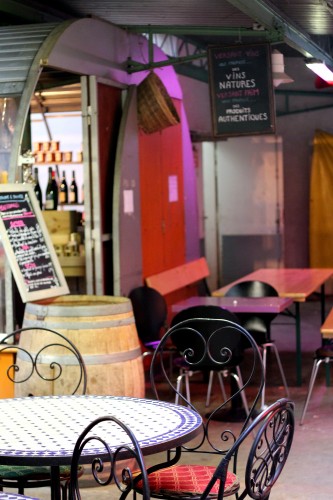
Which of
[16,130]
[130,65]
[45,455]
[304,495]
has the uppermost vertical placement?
[130,65]

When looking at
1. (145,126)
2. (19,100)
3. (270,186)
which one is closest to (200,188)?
(270,186)

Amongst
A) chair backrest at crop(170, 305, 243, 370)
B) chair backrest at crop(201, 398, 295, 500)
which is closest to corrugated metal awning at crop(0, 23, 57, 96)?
chair backrest at crop(170, 305, 243, 370)

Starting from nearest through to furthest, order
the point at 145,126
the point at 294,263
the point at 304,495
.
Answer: the point at 304,495, the point at 145,126, the point at 294,263

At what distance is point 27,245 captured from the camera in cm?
696

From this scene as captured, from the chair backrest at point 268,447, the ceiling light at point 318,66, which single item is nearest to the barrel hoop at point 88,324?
the chair backrest at point 268,447

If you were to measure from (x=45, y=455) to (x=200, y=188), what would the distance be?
1071cm

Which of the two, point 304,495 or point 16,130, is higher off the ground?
point 16,130

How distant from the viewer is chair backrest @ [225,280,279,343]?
816cm

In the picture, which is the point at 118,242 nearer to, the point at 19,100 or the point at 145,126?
the point at 145,126

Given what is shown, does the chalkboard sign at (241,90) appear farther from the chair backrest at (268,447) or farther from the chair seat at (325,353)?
the chair backrest at (268,447)

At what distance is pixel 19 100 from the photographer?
23.0ft

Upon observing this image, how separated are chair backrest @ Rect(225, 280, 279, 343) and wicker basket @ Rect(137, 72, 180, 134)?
173 centimetres

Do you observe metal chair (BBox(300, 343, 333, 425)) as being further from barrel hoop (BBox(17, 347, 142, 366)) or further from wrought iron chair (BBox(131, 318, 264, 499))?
barrel hoop (BBox(17, 347, 142, 366))

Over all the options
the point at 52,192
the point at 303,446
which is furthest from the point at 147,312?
the point at 303,446
